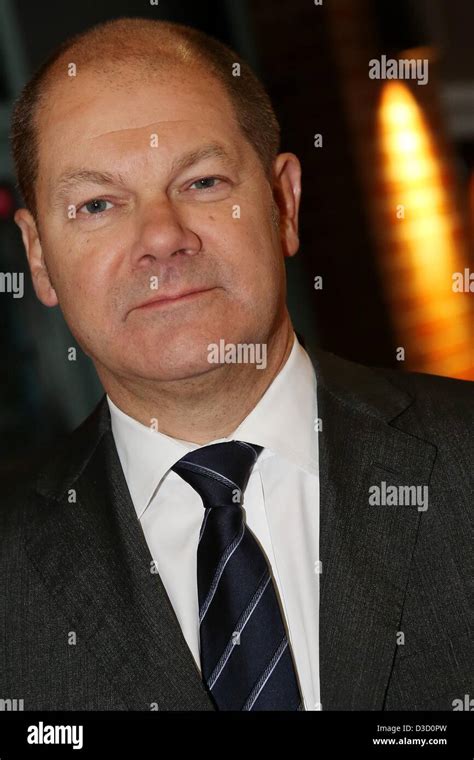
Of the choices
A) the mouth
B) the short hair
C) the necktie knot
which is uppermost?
the short hair

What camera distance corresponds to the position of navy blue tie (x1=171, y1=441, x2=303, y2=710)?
4.82 ft

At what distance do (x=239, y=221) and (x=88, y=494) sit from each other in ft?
1.63

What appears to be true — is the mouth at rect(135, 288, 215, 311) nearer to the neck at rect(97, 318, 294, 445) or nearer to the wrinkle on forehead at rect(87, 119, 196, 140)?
the neck at rect(97, 318, 294, 445)

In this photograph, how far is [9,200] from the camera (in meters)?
2.85

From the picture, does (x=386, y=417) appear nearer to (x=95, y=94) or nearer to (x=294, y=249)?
(x=294, y=249)

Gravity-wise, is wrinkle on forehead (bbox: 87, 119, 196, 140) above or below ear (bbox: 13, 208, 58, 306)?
above

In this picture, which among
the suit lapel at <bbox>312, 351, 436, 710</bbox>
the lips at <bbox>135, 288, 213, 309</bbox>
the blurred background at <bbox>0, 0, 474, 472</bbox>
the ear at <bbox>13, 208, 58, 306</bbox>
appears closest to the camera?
the suit lapel at <bbox>312, 351, 436, 710</bbox>

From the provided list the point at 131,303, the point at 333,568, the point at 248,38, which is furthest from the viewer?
the point at 248,38

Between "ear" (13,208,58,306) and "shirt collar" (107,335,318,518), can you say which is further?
"ear" (13,208,58,306)

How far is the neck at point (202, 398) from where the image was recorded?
63.1 inches

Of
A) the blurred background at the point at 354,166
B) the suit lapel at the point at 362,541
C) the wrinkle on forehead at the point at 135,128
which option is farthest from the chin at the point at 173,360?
the blurred background at the point at 354,166

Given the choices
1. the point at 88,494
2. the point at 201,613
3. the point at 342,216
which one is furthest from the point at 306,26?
the point at 201,613

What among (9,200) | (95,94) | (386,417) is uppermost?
(9,200)

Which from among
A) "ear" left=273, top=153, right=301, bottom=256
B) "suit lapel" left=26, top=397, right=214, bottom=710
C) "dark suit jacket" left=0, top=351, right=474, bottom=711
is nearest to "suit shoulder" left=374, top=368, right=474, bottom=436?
"dark suit jacket" left=0, top=351, right=474, bottom=711
